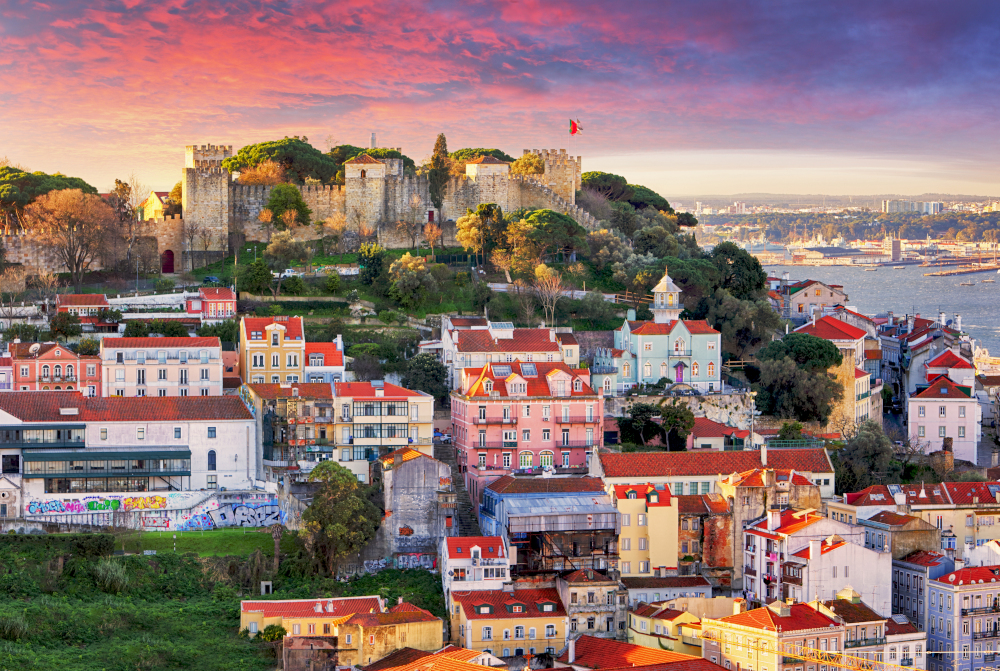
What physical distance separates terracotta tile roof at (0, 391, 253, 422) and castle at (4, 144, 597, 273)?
51.3 feet

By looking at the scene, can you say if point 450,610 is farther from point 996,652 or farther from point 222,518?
point 996,652

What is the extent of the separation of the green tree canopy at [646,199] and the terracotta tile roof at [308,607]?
4661 cm

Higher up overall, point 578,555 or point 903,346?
point 903,346

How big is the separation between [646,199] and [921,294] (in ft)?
186

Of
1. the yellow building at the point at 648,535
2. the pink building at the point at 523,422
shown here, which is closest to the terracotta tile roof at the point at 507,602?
the yellow building at the point at 648,535

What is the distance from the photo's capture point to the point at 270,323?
4903 cm

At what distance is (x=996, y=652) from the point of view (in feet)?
130

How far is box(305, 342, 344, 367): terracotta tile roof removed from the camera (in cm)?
4903

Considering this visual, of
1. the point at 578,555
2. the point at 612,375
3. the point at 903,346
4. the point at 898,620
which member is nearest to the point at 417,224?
the point at 612,375

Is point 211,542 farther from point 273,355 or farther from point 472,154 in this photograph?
point 472,154

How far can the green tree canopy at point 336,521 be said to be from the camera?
1533 inches

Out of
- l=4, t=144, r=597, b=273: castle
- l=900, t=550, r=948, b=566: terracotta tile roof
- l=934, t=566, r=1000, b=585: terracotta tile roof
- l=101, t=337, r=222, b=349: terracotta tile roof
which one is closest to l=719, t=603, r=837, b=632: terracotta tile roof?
l=934, t=566, r=1000, b=585: terracotta tile roof

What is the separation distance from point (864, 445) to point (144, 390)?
25422mm

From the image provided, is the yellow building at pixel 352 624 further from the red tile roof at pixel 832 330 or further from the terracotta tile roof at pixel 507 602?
the red tile roof at pixel 832 330
